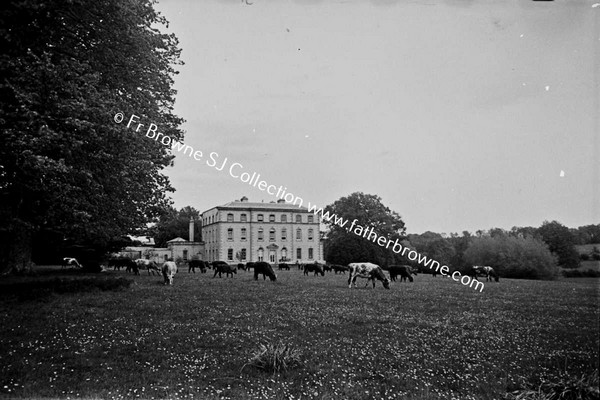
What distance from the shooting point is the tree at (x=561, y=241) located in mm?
8414

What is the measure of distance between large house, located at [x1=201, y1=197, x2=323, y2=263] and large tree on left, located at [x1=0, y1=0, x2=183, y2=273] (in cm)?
4830

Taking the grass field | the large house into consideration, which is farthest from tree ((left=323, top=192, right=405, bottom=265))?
the large house

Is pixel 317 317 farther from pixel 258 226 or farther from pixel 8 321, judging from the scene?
pixel 258 226

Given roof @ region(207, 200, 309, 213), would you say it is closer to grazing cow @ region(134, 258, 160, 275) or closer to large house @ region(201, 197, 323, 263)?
large house @ region(201, 197, 323, 263)

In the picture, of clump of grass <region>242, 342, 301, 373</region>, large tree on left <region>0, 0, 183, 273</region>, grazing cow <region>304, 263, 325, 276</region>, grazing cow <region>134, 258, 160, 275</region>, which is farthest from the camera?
grazing cow <region>304, 263, 325, 276</region>

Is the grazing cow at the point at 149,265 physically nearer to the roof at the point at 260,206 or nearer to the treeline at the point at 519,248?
the treeline at the point at 519,248

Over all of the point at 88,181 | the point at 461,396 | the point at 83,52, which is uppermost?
the point at 83,52

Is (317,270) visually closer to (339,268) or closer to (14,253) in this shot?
(339,268)

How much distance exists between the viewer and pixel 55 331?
7.87 metres

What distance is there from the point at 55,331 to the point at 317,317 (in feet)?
18.9

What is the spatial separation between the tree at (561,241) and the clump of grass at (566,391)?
374 centimetres

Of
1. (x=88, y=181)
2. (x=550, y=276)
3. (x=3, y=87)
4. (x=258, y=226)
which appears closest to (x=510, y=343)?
(x=550, y=276)

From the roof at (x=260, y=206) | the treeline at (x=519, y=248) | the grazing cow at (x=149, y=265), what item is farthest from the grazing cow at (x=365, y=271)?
the roof at (x=260, y=206)

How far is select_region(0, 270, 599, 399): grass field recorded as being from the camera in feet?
18.1
